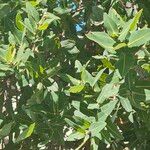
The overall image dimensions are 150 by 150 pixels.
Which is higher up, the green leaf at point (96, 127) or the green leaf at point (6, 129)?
the green leaf at point (96, 127)

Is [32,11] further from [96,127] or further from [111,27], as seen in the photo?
[96,127]

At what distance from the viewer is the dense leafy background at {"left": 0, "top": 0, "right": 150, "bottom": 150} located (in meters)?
1.42

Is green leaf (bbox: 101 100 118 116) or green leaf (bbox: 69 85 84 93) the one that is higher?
green leaf (bbox: 69 85 84 93)

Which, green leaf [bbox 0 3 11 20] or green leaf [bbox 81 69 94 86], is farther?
green leaf [bbox 0 3 11 20]

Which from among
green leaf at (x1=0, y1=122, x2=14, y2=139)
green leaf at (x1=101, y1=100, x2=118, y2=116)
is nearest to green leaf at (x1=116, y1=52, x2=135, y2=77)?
green leaf at (x1=101, y1=100, x2=118, y2=116)

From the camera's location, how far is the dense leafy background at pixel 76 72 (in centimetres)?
142

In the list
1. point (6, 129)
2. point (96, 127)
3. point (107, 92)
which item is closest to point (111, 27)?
point (107, 92)

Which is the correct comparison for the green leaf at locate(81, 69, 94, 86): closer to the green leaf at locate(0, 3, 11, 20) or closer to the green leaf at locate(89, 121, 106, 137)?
the green leaf at locate(89, 121, 106, 137)

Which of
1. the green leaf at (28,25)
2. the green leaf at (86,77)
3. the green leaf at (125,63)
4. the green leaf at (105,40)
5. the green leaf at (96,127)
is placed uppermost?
the green leaf at (105,40)

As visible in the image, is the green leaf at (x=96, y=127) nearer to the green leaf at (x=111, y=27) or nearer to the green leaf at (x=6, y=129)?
the green leaf at (x=111, y=27)

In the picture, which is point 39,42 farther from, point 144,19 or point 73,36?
point 144,19

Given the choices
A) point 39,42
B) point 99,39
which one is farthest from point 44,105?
point 99,39

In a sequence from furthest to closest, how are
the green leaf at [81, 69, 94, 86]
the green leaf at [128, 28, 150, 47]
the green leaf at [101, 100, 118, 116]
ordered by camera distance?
the green leaf at [81, 69, 94, 86], the green leaf at [101, 100, 118, 116], the green leaf at [128, 28, 150, 47]

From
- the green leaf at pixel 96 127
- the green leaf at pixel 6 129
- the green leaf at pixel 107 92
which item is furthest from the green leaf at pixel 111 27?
the green leaf at pixel 6 129
